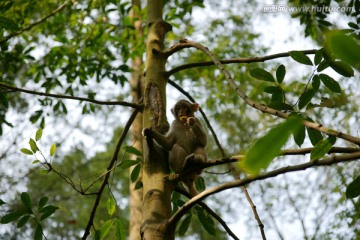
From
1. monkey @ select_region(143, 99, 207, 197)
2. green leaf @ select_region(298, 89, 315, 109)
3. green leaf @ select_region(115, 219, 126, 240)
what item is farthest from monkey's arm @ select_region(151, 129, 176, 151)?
green leaf @ select_region(298, 89, 315, 109)

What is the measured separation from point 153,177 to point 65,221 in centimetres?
1484

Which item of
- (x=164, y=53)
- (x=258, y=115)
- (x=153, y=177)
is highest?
(x=258, y=115)

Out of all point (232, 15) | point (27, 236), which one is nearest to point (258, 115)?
point (232, 15)

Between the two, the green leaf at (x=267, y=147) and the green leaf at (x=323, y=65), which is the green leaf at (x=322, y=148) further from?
the green leaf at (x=267, y=147)

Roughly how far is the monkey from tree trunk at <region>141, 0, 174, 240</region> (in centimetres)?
20

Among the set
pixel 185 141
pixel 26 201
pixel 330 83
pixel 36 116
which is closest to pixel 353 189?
pixel 330 83

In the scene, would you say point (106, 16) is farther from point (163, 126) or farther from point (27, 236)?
point (27, 236)

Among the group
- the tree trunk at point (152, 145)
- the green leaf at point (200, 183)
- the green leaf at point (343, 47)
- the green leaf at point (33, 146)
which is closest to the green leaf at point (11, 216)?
the green leaf at point (33, 146)

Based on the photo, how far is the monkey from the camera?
450 centimetres

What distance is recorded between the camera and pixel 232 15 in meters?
12.6

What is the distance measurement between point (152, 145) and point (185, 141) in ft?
4.49

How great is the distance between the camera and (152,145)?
375cm

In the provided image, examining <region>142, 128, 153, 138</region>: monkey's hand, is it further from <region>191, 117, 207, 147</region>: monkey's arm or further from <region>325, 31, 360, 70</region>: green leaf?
<region>325, 31, 360, 70</region>: green leaf

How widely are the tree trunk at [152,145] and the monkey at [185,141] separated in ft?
0.64
